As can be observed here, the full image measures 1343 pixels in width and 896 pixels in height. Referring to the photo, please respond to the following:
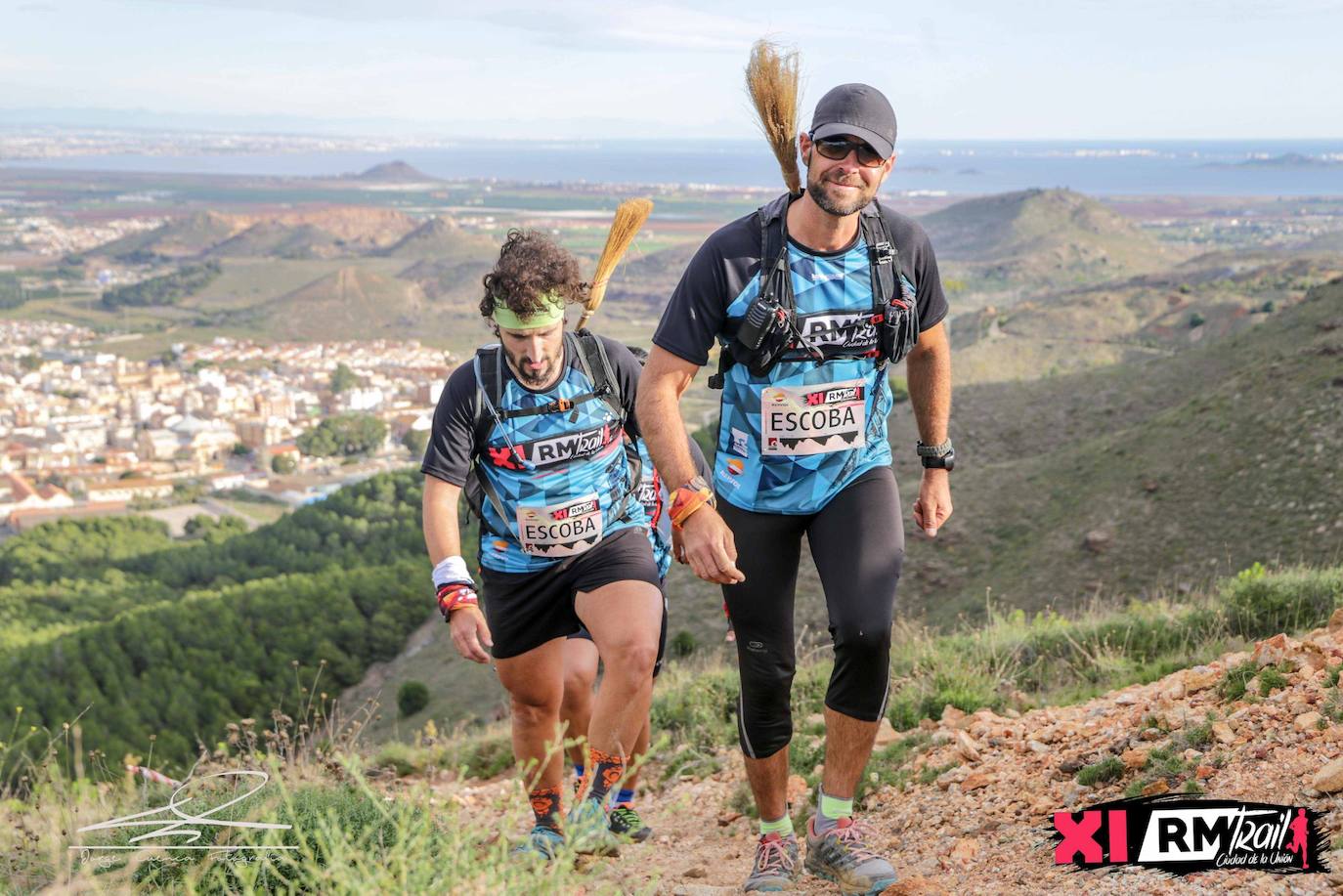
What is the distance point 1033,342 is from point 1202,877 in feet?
183

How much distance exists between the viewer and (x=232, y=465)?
10675cm

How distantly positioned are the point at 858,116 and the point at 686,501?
1.27 meters

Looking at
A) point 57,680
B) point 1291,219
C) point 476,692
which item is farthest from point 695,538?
point 1291,219

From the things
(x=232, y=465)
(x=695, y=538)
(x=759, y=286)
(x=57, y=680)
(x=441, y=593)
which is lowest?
(x=232, y=465)

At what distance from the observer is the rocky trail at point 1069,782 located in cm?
339

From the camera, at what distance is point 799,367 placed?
3.70 metres

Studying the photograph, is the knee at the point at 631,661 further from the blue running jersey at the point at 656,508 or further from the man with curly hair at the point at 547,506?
the blue running jersey at the point at 656,508

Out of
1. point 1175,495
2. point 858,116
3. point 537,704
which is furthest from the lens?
point 1175,495

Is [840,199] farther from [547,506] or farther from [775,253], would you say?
[547,506]

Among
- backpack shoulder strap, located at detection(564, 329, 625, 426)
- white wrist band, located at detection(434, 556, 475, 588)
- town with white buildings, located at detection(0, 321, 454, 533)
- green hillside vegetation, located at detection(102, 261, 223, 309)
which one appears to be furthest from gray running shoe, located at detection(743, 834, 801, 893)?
green hillside vegetation, located at detection(102, 261, 223, 309)

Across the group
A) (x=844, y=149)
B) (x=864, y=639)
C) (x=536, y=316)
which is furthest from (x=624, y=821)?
(x=844, y=149)

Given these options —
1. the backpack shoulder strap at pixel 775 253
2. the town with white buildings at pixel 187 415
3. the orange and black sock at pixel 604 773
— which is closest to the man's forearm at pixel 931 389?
the backpack shoulder strap at pixel 775 253

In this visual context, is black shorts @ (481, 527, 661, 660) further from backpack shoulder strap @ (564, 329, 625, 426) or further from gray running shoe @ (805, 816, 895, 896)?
gray running shoe @ (805, 816, 895, 896)

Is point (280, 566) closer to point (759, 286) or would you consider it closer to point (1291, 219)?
point (759, 286)
